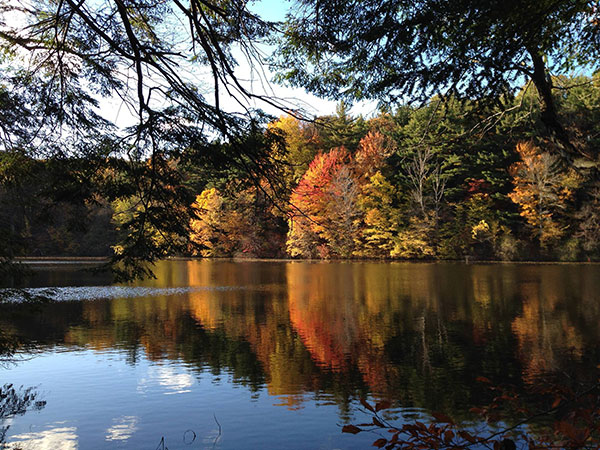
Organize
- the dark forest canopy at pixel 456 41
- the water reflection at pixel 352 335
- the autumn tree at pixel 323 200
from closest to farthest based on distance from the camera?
the dark forest canopy at pixel 456 41 → the water reflection at pixel 352 335 → the autumn tree at pixel 323 200

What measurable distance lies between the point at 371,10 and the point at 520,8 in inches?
63.8

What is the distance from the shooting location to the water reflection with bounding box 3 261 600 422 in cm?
918

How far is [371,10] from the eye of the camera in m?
5.63

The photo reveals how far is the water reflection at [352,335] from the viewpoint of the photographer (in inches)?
361

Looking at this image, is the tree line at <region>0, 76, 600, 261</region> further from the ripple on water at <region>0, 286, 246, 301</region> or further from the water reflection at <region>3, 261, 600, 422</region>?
the water reflection at <region>3, 261, 600, 422</region>

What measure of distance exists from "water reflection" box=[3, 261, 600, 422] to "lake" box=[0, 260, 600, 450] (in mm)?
54

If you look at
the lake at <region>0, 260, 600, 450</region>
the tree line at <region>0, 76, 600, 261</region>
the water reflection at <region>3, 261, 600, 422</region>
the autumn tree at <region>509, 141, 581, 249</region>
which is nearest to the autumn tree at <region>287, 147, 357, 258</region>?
the tree line at <region>0, 76, 600, 261</region>

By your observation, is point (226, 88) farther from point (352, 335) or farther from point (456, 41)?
point (352, 335)

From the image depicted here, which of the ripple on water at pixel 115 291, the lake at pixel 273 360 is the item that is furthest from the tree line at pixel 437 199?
the lake at pixel 273 360

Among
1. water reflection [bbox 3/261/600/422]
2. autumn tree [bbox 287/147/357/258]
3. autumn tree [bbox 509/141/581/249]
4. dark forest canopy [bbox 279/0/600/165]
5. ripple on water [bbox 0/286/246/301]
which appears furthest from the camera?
autumn tree [bbox 287/147/357/258]

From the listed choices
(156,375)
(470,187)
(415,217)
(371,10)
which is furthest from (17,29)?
(470,187)

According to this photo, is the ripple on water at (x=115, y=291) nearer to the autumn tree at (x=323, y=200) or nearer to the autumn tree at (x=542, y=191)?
the autumn tree at (x=323, y=200)

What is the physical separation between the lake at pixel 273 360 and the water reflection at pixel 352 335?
2.1 inches

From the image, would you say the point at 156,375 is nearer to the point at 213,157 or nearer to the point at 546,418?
the point at 213,157
